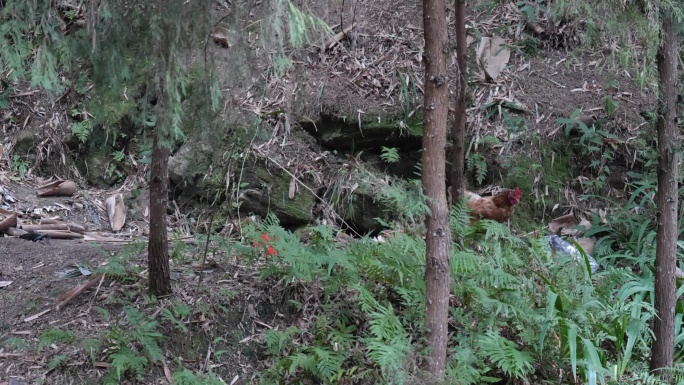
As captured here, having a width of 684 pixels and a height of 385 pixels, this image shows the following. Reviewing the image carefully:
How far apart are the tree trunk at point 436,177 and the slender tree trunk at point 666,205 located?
178 centimetres

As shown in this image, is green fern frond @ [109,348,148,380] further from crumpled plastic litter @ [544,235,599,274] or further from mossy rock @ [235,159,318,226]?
crumpled plastic litter @ [544,235,599,274]

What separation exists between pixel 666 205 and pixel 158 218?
354cm

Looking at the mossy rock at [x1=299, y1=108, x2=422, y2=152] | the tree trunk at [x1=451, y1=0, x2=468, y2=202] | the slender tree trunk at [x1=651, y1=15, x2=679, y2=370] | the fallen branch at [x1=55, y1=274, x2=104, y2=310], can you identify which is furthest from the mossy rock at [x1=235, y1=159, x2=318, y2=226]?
the slender tree trunk at [x1=651, y1=15, x2=679, y2=370]

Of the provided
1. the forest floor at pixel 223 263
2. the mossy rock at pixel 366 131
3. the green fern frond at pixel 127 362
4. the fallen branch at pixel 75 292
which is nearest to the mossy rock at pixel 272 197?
the mossy rock at pixel 366 131

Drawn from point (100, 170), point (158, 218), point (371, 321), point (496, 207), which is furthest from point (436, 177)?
point (100, 170)

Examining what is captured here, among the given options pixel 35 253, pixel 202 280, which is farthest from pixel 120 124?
pixel 202 280

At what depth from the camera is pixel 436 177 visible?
3988 mm

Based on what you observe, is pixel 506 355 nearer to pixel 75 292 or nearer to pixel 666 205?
pixel 666 205

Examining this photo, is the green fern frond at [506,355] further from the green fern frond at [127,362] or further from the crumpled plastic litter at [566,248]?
the green fern frond at [127,362]

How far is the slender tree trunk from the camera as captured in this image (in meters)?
4.71

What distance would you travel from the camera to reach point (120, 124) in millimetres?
8016

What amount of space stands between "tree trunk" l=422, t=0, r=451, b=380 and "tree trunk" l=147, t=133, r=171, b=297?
5.60 feet

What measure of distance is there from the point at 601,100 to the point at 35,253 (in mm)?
6294

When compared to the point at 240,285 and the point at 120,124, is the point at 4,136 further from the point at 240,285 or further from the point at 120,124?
the point at 240,285
